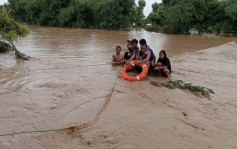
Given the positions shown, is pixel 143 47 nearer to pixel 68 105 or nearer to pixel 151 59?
pixel 151 59

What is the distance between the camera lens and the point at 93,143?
8.30 feet

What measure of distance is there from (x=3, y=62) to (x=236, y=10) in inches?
954

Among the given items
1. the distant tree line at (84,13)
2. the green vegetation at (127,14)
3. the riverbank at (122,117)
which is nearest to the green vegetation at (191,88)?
the riverbank at (122,117)

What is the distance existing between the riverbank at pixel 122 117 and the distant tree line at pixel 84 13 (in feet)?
93.7

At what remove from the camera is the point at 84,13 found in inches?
1415

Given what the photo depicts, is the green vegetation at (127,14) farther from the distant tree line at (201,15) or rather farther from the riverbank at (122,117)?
the riverbank at (122,117)

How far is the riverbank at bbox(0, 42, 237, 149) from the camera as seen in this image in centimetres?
258

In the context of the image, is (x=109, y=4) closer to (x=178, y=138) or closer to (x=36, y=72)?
(x=36, y=72)

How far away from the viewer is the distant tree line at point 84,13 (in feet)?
104

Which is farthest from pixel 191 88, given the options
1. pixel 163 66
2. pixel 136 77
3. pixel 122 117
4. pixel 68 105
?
pixel 68 105

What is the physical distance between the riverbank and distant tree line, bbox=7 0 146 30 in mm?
28559

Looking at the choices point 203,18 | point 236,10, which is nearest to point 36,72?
point 236,10

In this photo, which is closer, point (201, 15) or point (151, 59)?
point (151, 59)

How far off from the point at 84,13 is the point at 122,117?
3536cm
